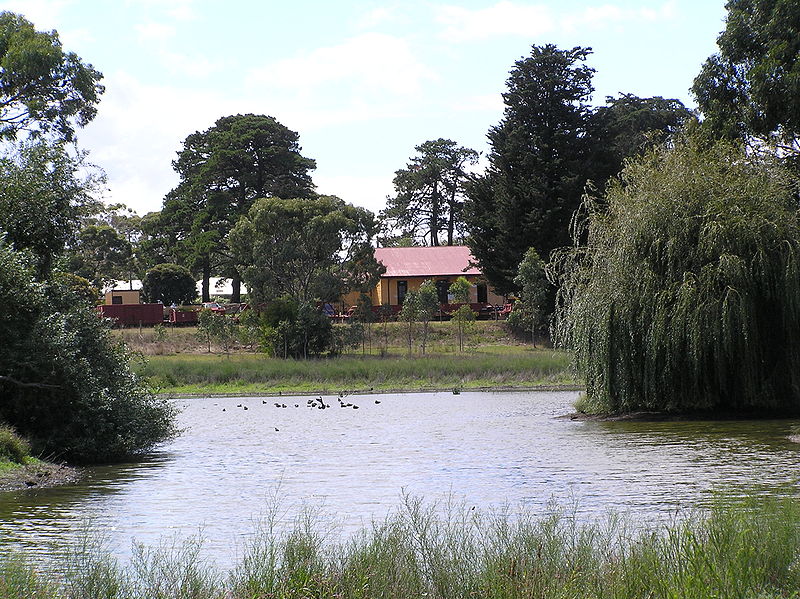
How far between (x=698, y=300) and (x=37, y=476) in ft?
56.1

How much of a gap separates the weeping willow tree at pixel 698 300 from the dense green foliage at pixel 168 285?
52.2 m

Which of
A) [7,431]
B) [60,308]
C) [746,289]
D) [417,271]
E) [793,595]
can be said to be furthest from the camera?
[417,271]

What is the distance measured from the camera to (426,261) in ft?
258

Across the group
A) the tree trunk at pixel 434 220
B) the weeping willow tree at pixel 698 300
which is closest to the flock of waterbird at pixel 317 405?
the weeping willow tree at pixel 698 300

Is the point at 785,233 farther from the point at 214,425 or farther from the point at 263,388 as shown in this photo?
the point at 263,388

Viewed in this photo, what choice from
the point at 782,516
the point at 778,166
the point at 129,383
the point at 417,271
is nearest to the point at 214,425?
the point at 129,383

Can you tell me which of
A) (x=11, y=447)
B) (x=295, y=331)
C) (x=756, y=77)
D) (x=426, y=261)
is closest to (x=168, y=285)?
(x=426, y=261)

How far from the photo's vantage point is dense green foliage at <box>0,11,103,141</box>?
41688 mm

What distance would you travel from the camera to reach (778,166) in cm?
3116

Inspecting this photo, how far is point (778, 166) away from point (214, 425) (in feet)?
62.9

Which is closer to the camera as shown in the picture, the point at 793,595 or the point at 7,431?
the point at 793,595

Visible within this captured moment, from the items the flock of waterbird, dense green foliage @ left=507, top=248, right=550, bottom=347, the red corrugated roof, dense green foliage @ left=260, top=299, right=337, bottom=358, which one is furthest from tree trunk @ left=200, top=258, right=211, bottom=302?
the flock of waterbird

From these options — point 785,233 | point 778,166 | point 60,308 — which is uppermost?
point 778,166

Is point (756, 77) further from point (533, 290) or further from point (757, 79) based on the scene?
point (533, 290)
